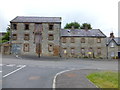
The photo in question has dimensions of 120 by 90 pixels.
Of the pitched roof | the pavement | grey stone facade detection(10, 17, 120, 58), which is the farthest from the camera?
the pitched roof

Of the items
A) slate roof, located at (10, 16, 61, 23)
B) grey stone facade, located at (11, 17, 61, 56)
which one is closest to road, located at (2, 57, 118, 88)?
grey stone facade, located at (11, 17, 61, 56)

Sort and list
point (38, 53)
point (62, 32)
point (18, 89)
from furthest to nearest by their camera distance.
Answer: point (62, 32), point (38, 53), point (18, 89)

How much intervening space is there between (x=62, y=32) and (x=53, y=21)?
15.9ft

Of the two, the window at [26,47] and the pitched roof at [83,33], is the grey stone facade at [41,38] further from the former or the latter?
the pitched roof at [83,33]

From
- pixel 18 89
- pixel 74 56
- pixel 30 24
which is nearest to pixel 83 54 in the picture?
pixel 74 56

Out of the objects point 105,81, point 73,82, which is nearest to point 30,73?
point 73,82

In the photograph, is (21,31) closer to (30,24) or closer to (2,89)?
(30,24)

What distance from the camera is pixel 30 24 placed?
54188mm

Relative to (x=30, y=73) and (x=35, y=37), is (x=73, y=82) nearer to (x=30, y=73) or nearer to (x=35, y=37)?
(x=30, y=73)

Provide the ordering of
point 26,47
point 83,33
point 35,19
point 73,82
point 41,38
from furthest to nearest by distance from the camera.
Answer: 1. point 83,33
2. point 35,19
3. point 41,38
4. point 26,47
5. point 73,82

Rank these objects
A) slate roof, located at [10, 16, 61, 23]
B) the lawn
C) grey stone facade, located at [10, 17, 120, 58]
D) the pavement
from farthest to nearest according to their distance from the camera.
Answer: slate roof, located at [10, 16, 61, 23], grey stone facade, located at [10, 17, 120, 58], the lawn, the pavement

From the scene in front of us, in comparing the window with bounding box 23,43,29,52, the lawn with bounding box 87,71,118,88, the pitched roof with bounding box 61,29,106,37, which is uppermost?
the pitched roof with bounding box 61,29,106,37

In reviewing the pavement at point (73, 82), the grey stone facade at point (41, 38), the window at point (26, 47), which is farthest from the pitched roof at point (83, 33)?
the pavement at point (73, 82)

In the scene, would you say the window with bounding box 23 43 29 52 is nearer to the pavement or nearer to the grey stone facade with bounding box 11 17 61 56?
the grey stone facade with bounding box 11 17 61 56
